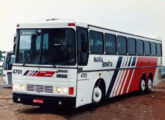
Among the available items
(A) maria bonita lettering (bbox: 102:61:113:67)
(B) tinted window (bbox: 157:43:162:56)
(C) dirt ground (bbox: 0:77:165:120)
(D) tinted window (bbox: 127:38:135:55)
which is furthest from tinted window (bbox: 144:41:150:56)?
(A) maria bonita lettering (bbox: 102:61:113:67)

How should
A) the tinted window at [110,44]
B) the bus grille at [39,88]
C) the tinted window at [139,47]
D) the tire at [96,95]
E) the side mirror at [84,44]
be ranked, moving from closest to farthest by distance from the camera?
the bus grille at [39,88] < the side mirror at [84,44] < the tire at [96,95] < the tinted window at [110,44] < the tinted window at [139,47]

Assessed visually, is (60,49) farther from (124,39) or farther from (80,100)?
(124,39)

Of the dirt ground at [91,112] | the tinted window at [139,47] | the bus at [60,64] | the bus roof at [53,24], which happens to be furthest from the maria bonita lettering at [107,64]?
the tinted window at [139,47]

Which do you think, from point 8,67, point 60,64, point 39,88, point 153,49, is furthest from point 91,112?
point 8,67

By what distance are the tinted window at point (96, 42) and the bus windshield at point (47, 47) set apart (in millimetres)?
1536

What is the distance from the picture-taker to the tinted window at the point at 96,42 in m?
12.3

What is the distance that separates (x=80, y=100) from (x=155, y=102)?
5367 millimetres

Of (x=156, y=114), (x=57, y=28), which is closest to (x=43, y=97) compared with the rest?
(x=57, y=28)

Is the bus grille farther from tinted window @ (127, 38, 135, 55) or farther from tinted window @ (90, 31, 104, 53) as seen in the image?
tinted window @ (127, 38, 135, 55)

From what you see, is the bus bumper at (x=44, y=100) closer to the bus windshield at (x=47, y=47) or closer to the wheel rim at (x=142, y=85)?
the bus windshield at (x=47, y=47)

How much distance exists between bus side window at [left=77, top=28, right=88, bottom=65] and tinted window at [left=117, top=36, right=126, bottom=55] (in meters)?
3.52

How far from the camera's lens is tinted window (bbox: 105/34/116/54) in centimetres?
1357

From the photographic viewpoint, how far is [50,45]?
36.2ft

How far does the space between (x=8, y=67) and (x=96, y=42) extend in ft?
34.3
